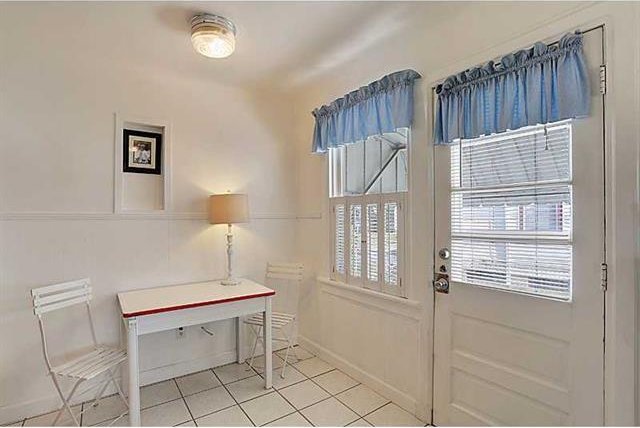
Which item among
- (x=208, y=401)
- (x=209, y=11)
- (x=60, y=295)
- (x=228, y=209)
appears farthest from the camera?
(x=228, y=209)

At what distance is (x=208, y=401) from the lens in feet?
7.92

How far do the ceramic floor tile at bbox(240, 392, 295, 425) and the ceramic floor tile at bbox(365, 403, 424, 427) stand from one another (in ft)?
1.80

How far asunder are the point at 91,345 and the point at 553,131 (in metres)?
3.23

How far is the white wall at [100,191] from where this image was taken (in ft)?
7.33

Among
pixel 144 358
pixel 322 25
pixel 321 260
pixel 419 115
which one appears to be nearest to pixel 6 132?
pixel 144 358

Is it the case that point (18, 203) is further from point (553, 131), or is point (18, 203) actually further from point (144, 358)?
point (553, 131)

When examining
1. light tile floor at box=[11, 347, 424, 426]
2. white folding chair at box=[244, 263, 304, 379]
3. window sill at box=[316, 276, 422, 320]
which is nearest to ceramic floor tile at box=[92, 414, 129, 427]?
light tile floor at box=[11, 347, 424, 426]

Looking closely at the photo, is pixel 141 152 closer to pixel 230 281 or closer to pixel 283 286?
pixel 230 281

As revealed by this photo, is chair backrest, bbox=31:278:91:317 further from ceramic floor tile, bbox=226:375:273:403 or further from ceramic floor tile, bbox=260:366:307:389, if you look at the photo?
ceramic floor tile, bbox=260:366:307:389

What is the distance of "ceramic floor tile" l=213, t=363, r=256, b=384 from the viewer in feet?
9.08

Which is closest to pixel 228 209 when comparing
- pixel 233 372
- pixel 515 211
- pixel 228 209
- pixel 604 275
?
pixel 228 209

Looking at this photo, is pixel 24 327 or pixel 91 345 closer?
pixel 24 327

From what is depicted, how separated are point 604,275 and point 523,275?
32 centimetres

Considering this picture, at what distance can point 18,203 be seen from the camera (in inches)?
88.6
